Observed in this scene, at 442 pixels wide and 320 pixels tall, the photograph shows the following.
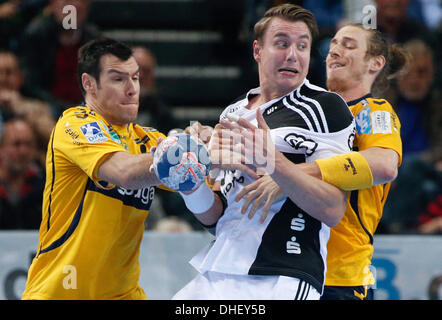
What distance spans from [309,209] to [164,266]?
269 cm

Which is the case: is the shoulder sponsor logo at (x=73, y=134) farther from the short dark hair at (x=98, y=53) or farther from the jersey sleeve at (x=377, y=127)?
the jersey sleeve at (x=377, y=127)

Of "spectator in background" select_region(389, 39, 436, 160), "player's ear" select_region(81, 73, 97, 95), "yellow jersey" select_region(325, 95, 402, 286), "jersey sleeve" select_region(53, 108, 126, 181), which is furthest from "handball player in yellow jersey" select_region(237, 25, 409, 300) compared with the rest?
"spectator in background" select_region(389, 39, 436, 160)

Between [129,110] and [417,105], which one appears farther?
[417,105]

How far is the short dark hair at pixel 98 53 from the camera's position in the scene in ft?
13.0

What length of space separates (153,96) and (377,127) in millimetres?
3962

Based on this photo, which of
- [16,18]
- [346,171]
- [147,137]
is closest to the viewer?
[346,171]

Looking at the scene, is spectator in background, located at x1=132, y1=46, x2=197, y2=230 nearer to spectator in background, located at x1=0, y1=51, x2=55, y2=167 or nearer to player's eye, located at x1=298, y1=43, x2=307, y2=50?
spectator in background, located at x1=0, y1=51, x2=55, y2=167

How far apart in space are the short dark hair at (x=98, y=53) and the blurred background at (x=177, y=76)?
6.04 ft

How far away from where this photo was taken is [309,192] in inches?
115

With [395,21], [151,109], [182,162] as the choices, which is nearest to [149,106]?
[151,109]

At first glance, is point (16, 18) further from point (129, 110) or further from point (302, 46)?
point (302, 46)

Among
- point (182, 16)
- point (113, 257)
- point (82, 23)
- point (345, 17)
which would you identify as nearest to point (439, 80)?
point (345, 17)
